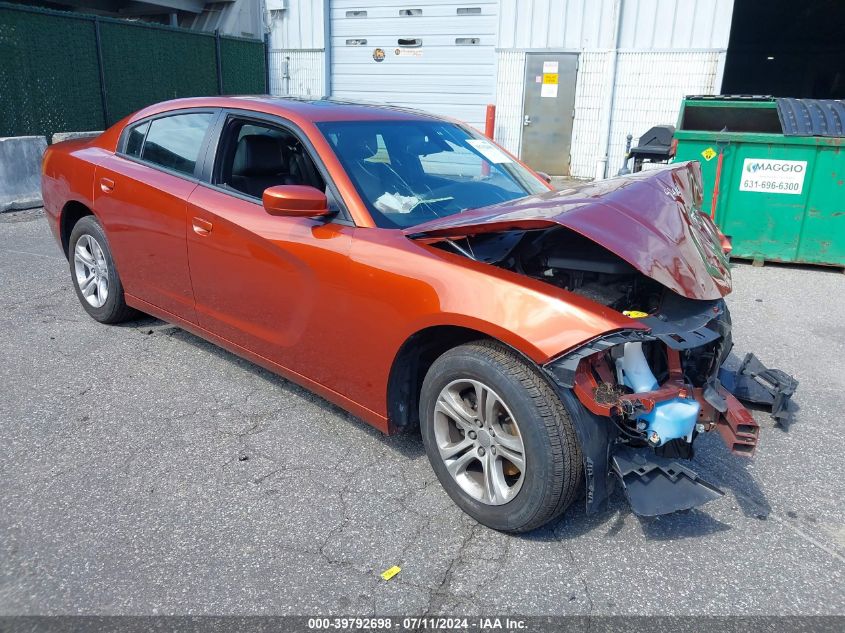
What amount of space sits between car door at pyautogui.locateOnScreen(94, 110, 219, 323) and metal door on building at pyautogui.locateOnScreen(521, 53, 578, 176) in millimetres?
10285

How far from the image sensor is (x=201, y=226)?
12.3 feet

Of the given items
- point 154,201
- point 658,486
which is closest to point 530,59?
point 154,201

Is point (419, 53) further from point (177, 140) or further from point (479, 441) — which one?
point (479, 441)

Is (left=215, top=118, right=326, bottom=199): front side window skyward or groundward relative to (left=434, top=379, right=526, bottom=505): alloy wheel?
skyward

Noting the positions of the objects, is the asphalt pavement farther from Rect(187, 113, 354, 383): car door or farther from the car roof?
the car roof

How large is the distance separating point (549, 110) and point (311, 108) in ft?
35.4

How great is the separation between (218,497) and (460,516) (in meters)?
1.07

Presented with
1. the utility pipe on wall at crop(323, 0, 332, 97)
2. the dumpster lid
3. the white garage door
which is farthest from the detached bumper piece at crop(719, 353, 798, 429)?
the utility pipe on wall at crop(323, 0, 332, 97)

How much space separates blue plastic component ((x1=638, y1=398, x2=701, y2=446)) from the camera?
8.31 ft

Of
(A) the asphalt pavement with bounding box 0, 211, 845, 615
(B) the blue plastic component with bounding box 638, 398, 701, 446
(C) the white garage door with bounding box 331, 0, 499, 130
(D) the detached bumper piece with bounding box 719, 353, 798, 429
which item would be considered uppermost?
(C) the white garage door with bounding box 331, 0, 499, 130

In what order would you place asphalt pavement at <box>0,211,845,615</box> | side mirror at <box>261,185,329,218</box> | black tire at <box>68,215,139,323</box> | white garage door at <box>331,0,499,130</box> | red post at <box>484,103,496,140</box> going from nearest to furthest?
asphalt pavement at <box>0,211,845,615</box>, side mirror at <box>261,185,329,218</box>, black tire at <box>68,215,139,323</box>, red post at <box>484,103,496,140</box>, white garage door at <box>331,0,499,130</box>

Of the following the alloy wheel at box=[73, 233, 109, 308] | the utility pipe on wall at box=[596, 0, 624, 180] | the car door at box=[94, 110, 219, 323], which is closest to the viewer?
the car door at box=[94, 110, 219, 323]

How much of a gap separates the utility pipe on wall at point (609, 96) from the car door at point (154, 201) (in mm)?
9758

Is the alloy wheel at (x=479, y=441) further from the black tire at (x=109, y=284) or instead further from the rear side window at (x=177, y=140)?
the black tire at (x=109, y=284)
